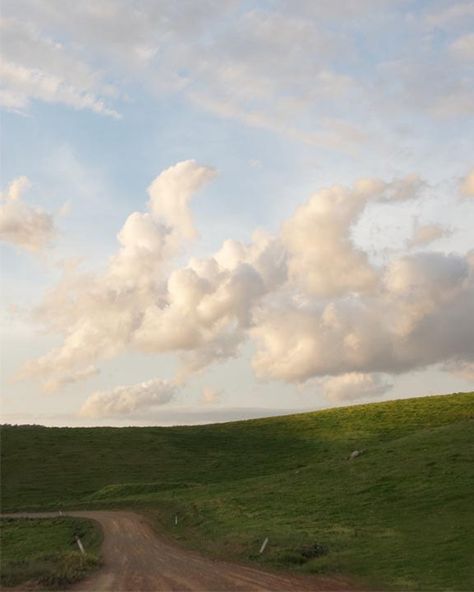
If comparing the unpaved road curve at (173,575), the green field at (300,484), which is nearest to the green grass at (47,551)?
the unpaved road curve at (173,575)

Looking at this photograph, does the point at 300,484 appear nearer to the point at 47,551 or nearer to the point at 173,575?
the point at 47,551

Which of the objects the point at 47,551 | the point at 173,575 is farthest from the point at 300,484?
the point at 173,575

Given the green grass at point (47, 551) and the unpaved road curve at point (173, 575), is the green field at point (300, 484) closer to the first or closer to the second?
the unpaved road curve at point (173, 575)

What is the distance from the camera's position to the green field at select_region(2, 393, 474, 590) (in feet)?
110

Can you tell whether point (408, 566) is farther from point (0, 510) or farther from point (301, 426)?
point (301, 426)

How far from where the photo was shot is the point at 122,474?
268 feet

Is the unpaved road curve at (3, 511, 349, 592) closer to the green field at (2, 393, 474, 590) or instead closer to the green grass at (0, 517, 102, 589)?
the green grass at (0, 517, 102, 589)

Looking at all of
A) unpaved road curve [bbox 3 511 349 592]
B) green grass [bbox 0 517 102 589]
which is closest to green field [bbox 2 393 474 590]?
unpaved road curve [bbox 3 511 349 592]

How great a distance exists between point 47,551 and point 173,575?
530 inches

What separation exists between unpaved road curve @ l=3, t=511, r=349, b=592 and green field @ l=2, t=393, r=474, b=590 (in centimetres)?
174

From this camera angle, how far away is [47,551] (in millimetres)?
40844

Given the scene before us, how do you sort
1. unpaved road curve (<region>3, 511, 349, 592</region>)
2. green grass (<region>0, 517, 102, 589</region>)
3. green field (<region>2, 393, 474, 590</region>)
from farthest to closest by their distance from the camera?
green field (<region>2, 393, 474, 590</region>)
green grass (<region>0, 517, 102, 589</region>)
unpaved road curve (<region>3, 511, 349, 592</region>)

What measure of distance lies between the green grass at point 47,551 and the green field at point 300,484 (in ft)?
21.1

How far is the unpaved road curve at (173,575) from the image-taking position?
2842 cm
